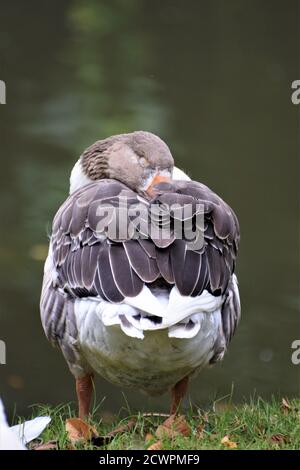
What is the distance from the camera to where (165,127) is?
10.0 meters

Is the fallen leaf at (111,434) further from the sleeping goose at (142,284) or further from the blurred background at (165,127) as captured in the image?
the blurred background at (165,127)

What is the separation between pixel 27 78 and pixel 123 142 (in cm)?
539

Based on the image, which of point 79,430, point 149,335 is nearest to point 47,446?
point 79,430

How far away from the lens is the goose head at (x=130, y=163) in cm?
555

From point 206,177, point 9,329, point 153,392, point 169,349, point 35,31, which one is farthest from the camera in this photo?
point 35,31

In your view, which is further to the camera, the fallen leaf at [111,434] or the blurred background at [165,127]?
the blurred background at [165,127]

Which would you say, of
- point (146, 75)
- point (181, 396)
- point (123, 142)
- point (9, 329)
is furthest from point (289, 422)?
point (146, 75)

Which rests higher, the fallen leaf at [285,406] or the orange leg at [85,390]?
the orange leg at [85,390]

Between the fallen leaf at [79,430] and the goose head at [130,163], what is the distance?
1.42 m

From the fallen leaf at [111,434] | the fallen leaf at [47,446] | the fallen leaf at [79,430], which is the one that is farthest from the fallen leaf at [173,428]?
the fallen leaf at [47,446]

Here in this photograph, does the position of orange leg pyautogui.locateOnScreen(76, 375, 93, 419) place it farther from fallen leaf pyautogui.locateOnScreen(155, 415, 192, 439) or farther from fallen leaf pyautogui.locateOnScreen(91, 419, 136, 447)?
fallen leaf pyautogui.locateOnScreen(155, 415, 192, 439)

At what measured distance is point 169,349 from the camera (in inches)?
→ 181

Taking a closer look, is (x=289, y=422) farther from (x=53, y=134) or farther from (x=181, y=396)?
(x=53, y=134)

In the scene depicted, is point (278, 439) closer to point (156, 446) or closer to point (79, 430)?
point (156, 446)
